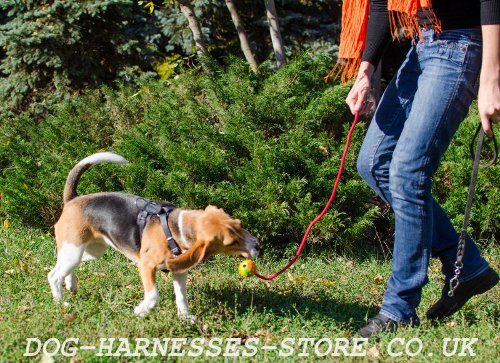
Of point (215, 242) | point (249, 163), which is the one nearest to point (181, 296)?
point (215, 242)

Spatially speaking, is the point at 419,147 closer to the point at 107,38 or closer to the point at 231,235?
the point at 231,235

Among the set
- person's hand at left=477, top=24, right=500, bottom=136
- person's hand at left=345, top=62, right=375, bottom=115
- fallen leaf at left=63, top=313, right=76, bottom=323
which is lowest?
fallen leaf at left=63, top=313, right=76, bottom=323

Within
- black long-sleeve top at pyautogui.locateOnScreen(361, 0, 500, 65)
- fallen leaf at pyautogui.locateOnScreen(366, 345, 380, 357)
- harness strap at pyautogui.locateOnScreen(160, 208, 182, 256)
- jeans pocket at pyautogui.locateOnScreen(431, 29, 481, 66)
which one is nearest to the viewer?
black long-sleeve top at pyautogui.locateOnScreen(361, 0, 500, 65)

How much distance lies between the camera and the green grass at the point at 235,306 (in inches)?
141

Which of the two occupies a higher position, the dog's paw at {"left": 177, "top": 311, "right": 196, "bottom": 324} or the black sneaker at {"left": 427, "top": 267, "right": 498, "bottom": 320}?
the black sneaker at {"left": 427, "top": 267, "right": 498, "bottom": 320}

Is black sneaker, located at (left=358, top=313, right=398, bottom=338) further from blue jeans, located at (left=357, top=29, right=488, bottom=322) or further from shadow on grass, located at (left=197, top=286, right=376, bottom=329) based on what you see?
shadow on grass, located at (left=197, top=286, right=376, bottom=329)

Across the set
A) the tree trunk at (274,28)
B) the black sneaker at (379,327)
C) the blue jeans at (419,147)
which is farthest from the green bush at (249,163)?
the black sneaker at (379,327)

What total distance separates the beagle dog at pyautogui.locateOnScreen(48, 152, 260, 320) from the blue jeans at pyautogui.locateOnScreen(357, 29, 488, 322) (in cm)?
86

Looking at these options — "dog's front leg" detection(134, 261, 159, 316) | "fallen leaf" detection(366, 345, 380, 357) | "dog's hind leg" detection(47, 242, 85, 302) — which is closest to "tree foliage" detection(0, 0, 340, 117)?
"dog's hind leg" detection(47, 242, 85, 302)

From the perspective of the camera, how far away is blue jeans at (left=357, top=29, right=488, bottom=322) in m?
3.31

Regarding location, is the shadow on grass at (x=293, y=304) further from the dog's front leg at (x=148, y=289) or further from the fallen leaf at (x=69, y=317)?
the fallen leaf at (x=69, y=317)

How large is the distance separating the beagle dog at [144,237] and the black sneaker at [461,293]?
3.96 ft

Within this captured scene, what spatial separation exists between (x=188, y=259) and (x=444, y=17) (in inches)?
76.9

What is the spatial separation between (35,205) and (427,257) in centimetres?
401
